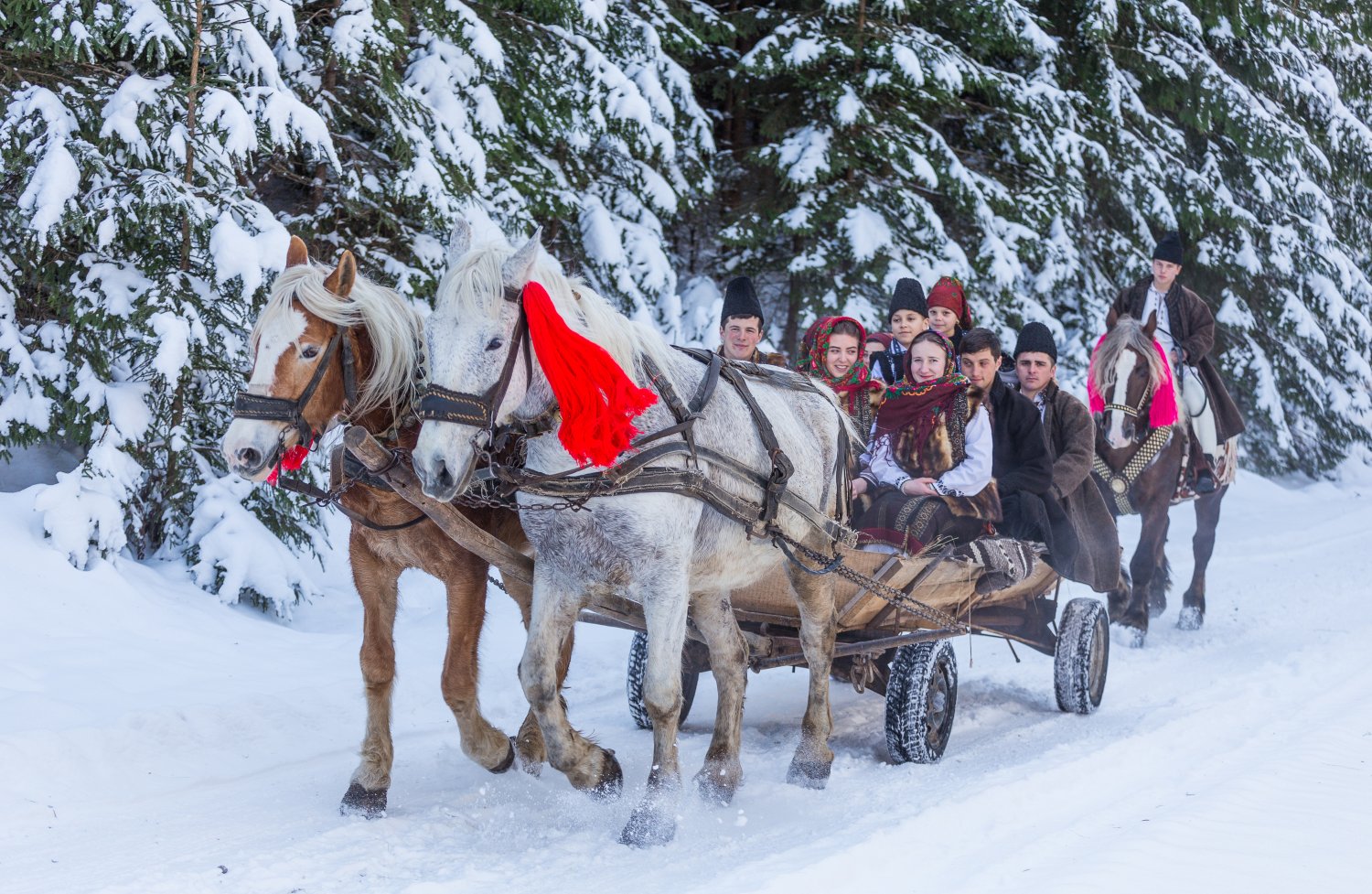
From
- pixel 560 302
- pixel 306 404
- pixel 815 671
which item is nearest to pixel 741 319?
pixel 815 671

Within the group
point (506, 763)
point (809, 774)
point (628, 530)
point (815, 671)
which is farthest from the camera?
point (815, 671)

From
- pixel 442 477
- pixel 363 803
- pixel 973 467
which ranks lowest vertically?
pixel 363 803

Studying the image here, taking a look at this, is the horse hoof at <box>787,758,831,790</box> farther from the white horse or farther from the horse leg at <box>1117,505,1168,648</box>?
the horse leg at <box>1117,505,1168,648</box>

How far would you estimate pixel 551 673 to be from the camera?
4.36 meters

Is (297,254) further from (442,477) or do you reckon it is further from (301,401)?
(442,477)

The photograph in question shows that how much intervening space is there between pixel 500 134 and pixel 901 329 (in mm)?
4489

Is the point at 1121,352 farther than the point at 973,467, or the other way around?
the point at 1121,352

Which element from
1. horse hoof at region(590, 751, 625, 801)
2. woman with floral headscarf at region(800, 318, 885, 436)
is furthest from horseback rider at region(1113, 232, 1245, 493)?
horse hoof at region(590, 751, 625, 801)

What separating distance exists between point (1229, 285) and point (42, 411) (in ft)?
51.8

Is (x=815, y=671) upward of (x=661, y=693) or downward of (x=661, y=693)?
downward

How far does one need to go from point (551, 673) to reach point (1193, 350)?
7153 mm

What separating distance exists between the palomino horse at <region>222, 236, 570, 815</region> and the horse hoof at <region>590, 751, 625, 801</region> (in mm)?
549

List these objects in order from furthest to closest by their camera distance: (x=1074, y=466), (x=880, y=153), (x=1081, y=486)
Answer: (x=880, y=153)
(x=1081, y=486)
(x=1074, y=466)

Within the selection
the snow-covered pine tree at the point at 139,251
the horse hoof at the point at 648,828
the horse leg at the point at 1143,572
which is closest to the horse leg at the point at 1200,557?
the horse leg at the point at 1143,572
